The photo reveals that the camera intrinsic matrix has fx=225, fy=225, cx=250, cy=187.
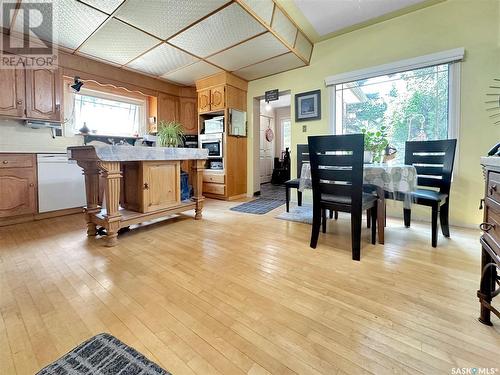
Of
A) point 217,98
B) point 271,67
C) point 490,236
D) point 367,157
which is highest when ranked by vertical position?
point 271,67

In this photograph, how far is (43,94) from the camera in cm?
304

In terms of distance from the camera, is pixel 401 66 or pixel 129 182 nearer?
pixel 129 182

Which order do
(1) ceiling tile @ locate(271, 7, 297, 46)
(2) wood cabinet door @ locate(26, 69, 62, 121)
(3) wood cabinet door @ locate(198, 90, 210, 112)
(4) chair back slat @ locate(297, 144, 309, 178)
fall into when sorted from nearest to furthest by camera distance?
(1) ceiling tile @ locate(271, 7, 297, 46) → (2) wood cabinet door @ locate(26, 69, 62, 121) → (4) chair back slat @ locate(297, 144, 309, 178) → (3) wood cabinet door @ locate(198, 90, 210, 112)

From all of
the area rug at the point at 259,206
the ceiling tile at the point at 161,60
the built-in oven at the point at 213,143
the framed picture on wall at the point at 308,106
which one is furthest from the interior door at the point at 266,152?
the ceiling tile at the point at 161,60

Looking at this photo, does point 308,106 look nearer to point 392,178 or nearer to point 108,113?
point 392,178

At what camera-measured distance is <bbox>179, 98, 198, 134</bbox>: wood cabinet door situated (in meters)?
4.93

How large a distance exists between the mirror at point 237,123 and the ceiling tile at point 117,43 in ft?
5.43

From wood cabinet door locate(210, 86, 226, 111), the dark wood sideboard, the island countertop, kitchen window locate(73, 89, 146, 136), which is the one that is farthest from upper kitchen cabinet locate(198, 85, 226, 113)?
the dark wood sideboard

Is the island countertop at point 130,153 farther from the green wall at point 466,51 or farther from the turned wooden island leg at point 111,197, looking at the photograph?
the green wall at point 466,51

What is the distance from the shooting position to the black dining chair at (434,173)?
6.50ft

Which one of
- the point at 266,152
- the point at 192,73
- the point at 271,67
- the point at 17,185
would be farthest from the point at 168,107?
the point at 266,152

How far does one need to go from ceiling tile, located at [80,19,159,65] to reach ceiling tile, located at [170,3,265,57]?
420 millimetres

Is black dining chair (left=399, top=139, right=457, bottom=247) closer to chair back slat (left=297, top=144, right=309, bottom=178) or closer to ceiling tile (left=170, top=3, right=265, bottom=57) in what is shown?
chair back slat (left=297, top=144, right=309, bottom=178)

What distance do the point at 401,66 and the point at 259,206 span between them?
8.98 feet
